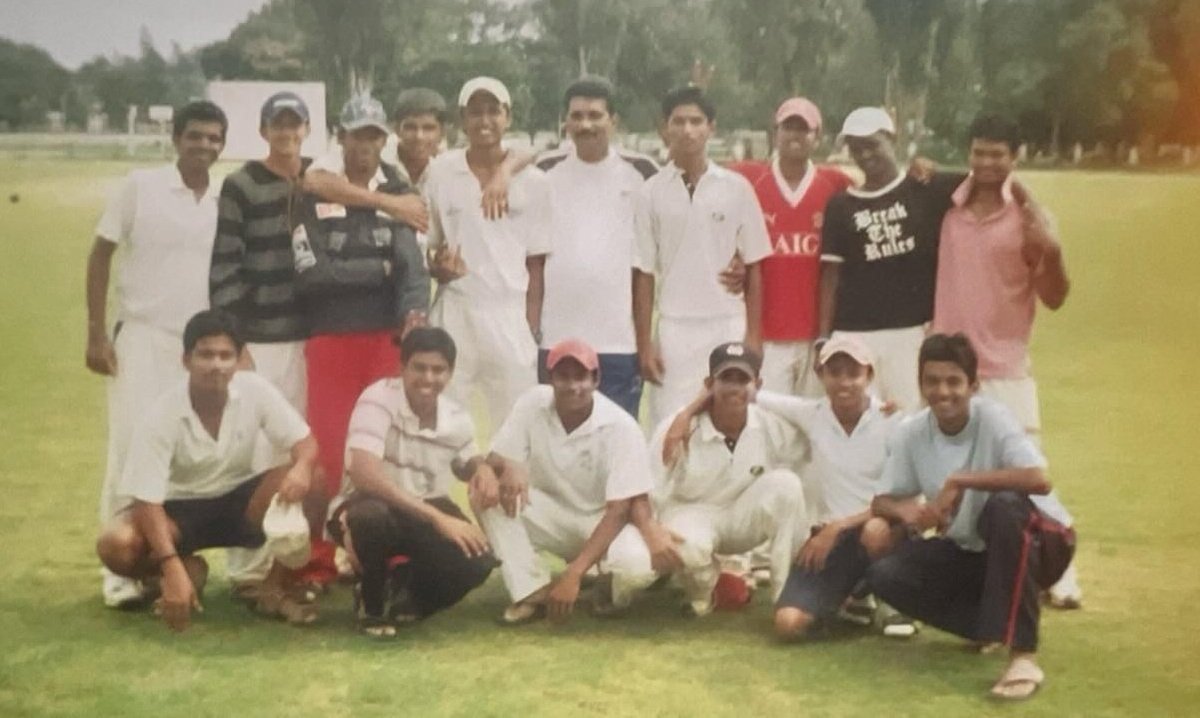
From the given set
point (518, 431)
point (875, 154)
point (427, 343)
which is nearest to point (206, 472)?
point (427, 343)

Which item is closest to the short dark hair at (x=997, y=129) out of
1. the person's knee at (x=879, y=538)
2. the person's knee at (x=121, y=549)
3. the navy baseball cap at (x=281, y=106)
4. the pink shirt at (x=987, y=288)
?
Result: the pink shirt at (x=987, y=288)

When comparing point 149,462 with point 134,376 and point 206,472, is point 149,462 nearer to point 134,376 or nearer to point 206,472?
point 206,472

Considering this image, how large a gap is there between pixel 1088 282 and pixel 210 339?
2.19 meters

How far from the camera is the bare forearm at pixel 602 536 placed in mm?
3119

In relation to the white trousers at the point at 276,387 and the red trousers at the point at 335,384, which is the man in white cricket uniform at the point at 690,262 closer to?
the red trousers at the point at 335,384

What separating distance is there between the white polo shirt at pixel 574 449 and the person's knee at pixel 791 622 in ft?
1.42

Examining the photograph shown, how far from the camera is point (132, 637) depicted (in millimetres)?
2982

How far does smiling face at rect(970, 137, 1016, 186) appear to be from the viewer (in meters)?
3.21

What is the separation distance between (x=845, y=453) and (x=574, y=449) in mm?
650

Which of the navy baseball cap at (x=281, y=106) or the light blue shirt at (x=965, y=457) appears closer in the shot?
the light blue shirt at (x=965, y=457)

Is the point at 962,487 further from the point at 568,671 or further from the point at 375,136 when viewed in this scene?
the point at 375,136

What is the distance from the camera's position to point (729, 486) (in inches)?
129

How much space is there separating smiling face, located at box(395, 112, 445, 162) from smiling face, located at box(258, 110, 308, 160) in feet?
0.86

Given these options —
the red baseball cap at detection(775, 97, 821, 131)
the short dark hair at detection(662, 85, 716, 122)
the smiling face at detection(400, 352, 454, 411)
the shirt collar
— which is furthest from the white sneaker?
the shirt collar
